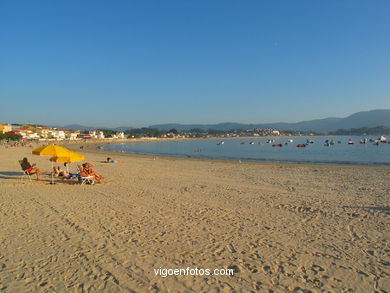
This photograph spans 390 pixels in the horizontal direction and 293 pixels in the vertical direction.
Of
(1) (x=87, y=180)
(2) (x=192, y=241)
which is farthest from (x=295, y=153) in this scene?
(2) (x=192, y=241)

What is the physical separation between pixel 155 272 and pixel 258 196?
600 centimetres

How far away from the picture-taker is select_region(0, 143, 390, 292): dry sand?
375 cm

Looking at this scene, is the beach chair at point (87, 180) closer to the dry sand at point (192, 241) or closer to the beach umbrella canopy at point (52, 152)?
the beach umbrella canopy at point (52, 152)

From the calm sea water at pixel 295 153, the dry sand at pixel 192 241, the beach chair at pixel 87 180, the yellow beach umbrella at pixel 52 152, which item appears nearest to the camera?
the dry sand at pixel 192 241

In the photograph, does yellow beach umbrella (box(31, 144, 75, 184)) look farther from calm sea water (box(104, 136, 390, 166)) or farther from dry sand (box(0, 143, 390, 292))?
calm sea water (box(104, 136, 390, 166))

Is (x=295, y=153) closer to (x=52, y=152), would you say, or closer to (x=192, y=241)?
(x=52, y=152)

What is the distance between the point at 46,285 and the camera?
359 cm

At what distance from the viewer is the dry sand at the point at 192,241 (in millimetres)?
3754

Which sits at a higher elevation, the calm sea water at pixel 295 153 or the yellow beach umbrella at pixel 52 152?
the yellow beach umbrella at pixel 52 152

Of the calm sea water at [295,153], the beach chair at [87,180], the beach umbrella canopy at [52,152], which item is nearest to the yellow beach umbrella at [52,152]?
the beach umbrella canopy at [52,152]

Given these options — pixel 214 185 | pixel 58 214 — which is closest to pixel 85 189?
pixel 58 214

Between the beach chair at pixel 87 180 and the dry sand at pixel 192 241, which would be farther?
the beach chair at pixel 87 180

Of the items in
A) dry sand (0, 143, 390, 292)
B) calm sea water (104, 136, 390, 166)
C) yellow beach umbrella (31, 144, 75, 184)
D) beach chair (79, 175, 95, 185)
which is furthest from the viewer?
calm sea water (104, 136, 390, 166)

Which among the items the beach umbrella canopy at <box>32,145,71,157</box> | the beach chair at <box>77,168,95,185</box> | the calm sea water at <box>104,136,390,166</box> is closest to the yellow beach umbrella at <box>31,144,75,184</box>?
the beach umbrella canopy at <box>32,145,71,157</box>
